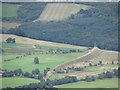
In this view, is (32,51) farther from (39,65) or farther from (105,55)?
(105,55)

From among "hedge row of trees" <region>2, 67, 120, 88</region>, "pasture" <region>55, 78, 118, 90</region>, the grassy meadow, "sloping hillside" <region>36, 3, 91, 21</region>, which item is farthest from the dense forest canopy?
"pasture" <region>55, 78, 118, 90</region>

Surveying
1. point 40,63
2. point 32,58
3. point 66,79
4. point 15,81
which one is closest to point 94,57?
point 66,79

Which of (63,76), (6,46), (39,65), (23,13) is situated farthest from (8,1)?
(63,76)

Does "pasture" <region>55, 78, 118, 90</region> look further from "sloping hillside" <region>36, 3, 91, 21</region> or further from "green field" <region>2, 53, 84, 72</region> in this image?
"sloping hillside" <region>36, 3, 91, 21</region>

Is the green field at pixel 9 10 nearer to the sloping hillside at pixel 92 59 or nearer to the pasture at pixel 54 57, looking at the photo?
the pasture at pixel 54 57

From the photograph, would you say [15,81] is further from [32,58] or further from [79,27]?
[79,27]
